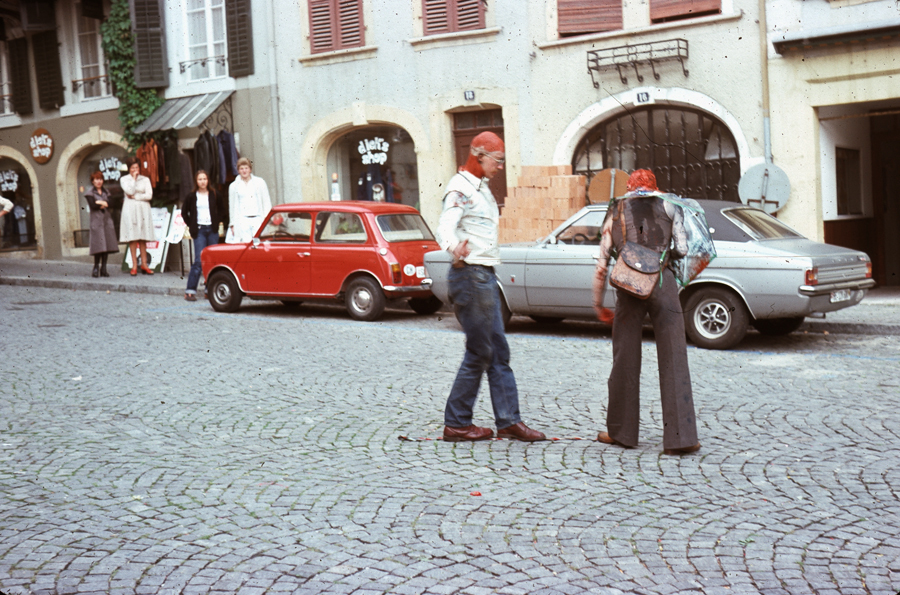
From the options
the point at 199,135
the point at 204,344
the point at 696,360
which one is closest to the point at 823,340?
the point at 696,360

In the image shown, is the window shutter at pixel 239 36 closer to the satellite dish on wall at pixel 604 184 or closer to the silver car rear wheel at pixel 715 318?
the satellite dish on wall at pixel 604 184

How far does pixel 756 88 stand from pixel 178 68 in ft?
40.6

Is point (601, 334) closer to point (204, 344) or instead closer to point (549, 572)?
point (204, 344)

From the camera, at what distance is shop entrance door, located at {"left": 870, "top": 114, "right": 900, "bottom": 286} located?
16.8m

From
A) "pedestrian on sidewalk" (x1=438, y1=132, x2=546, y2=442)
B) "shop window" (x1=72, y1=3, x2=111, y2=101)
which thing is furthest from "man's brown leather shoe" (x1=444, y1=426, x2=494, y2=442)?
"shop window" (x1=72, y1=3, x2=111, y2=101)

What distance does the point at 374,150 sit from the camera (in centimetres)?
2027

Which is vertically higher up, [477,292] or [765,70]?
[765,70]

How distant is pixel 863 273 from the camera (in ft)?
34.8

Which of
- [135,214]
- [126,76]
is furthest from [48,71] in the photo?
[135,214]

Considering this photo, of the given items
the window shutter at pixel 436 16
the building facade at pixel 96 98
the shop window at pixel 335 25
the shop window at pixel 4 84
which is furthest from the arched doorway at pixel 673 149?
the shop window at pixel 4 84

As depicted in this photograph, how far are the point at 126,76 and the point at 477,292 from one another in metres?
18.2

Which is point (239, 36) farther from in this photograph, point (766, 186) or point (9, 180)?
point (766, 186)

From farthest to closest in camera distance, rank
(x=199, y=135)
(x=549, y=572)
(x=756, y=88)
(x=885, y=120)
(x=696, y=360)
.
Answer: (x=199, y=135) → (x=885, y=120) → (x=756, y=88) → (x=696, y=360) → (x=549, y=572)

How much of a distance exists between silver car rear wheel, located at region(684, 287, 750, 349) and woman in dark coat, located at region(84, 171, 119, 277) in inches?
516
